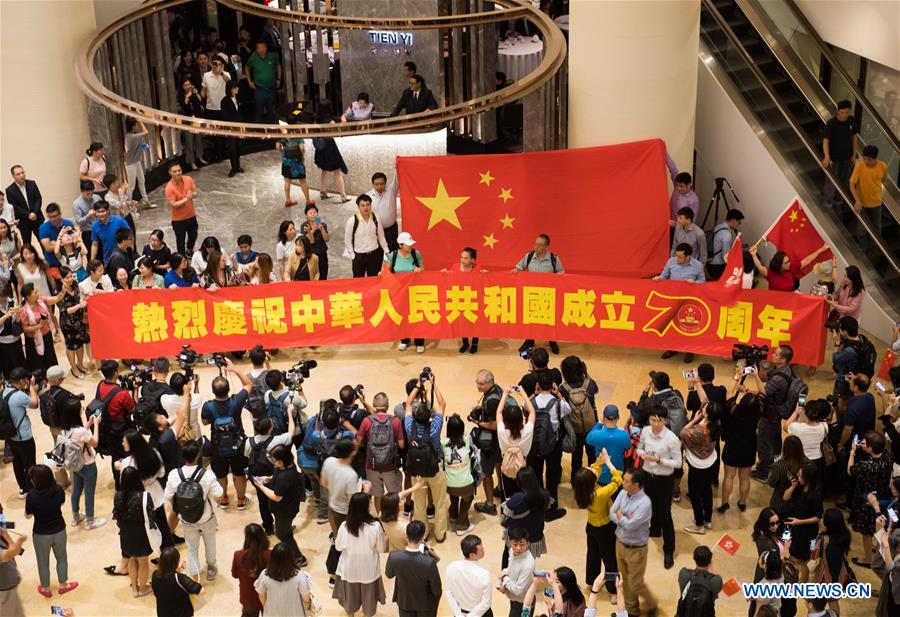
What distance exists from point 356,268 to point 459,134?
227 inches

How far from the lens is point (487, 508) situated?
11.8 m

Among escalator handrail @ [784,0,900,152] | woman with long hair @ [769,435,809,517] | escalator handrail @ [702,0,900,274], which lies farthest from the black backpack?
escalator handrail @ [784,0,900,152]

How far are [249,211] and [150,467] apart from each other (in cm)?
844

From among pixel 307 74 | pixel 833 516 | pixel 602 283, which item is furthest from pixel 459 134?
pixel 833 516

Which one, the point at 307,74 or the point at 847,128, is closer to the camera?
the point at 847,128

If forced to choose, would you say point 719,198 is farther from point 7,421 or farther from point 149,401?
point 7,421

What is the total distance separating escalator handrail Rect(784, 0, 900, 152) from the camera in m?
15.8

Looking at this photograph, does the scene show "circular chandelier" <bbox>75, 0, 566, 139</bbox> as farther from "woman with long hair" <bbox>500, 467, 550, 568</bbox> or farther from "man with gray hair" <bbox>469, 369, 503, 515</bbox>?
"woman with long hair" <bbox>500, 467, 550, 568</bbox>

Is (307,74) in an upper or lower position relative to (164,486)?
upper

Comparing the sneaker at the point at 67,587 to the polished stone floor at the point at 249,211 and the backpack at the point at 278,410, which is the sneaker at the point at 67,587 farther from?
the polished stone floor at the point at 249,211

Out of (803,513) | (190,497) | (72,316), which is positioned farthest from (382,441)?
(72,316)

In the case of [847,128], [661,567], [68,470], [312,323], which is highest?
[847,128]

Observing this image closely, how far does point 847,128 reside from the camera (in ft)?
51.6

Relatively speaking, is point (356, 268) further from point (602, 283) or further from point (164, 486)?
point (164, 486)
